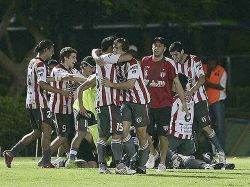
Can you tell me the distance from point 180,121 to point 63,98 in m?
2.16

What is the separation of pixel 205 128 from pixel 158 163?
119 cm

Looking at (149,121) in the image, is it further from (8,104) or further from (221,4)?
(221,4)

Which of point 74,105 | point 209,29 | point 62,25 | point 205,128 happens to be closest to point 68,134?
point 74,105

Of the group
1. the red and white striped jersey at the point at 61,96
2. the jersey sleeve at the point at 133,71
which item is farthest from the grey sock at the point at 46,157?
the jersey sleeve at the point at 133,71

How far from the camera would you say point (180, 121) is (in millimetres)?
23875

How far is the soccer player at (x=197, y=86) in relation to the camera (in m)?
23.6

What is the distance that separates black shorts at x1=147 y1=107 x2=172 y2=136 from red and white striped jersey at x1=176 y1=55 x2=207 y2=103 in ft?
5.14

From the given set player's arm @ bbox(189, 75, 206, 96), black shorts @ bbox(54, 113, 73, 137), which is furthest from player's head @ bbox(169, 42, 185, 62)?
black shorts @ bbox(54, 113, 73, 137)

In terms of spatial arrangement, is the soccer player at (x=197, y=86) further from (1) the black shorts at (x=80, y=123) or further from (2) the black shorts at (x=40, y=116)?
(2) the black shorts at (x=40, y=116)

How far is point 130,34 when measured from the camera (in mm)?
38688

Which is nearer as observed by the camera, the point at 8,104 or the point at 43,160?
the point at 43,160

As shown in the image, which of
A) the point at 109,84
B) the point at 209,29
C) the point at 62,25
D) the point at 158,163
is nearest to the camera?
the point at 109,84

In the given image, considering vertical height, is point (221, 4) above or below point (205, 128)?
above

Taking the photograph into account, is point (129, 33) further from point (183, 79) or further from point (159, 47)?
point (159, 47)
